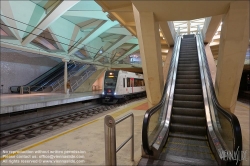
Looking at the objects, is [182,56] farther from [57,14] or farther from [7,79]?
[7,79]

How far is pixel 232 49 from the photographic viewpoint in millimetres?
4051

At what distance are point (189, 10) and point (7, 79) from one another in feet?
60.7

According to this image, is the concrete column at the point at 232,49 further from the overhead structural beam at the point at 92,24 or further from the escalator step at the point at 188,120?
the overhead structural beam at the point at 92,24

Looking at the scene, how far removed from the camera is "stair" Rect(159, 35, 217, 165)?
11.0ft

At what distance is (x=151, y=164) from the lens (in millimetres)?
3090

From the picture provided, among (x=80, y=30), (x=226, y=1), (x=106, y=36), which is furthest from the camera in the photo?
(x=106, y=36)

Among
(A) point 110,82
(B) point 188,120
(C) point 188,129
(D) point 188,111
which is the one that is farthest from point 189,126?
(A) point 110,82

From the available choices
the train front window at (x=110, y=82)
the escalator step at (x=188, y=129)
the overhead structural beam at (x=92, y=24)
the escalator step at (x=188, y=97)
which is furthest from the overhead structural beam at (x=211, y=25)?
the overhead structural beam at (x=92, y=24)

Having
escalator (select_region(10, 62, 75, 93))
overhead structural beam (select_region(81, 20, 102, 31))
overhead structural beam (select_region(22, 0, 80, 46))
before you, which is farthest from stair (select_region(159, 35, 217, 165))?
escalator (select_region(10, 62, 75, 93))

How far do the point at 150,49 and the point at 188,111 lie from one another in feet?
7.32

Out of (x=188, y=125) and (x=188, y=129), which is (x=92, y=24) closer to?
(x=188, y=125)

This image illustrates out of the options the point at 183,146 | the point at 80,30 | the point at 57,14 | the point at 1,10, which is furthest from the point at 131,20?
the point at 80,30

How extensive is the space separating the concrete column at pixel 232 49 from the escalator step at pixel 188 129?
1074 mm

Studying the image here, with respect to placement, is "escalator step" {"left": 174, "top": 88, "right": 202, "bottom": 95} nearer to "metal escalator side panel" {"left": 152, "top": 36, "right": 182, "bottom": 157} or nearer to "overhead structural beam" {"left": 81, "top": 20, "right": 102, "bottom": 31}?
"metal escalator side panel" {"left": 152, "top": 36, "right": 182, "bottom": 157}
